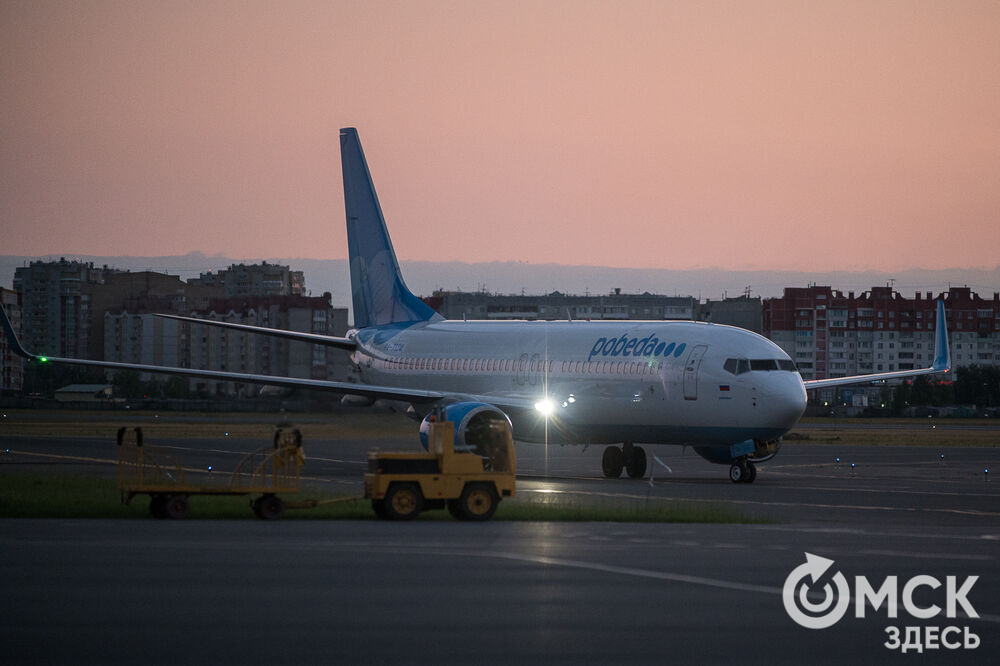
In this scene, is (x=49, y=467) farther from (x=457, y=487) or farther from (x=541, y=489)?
(x=457, y=487)

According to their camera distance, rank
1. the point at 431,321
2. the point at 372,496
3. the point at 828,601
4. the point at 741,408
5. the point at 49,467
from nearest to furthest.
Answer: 1. the point at 828,601
2. the point at 372,496
3. the point at 741,408
4. the point at 49,467
5. the point at 431,321

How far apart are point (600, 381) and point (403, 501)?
1491 centimetres

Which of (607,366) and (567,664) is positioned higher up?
(607,366)

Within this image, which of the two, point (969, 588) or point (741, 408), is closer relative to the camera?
point (969, 588)

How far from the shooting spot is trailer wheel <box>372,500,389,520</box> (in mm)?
24625

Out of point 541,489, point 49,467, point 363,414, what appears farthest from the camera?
point 363,414

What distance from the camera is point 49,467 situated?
38812 millimetres

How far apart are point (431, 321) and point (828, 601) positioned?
115 ft

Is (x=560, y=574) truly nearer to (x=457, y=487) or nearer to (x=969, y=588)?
(x=969, y=588)

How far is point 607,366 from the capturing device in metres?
38.9

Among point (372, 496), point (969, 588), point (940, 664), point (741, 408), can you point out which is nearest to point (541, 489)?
point (741, 408)

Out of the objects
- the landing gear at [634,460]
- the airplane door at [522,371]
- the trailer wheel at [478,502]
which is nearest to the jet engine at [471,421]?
the landing gear at [634,460]

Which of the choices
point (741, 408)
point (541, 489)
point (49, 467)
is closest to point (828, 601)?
point (541, 489)

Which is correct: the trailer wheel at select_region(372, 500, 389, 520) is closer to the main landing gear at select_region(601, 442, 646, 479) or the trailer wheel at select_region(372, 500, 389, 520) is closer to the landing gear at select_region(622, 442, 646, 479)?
the main landing gear at select_region(601, 442, 646, 479)
